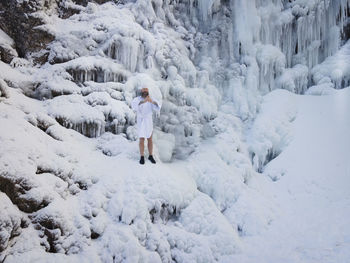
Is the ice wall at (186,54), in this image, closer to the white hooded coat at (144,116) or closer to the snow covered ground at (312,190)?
the white hooded coat at (144,116)

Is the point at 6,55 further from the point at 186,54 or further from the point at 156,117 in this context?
the point at 186,54

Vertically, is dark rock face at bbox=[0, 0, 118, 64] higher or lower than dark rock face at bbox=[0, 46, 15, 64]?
higher

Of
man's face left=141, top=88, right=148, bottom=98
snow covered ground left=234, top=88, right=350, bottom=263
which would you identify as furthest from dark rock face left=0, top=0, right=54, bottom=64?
snow covered ground left=234, top=88, right=350, bottom=263

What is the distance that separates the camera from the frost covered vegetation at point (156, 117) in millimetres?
4402

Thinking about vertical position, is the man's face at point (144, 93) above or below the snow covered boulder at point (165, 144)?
above

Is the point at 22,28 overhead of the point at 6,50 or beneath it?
overhead

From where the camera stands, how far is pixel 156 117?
750 centimetres

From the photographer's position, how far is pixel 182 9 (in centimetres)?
1027

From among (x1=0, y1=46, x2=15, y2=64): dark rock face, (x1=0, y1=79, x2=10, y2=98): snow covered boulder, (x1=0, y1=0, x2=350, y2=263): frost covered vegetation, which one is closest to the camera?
(x1=0, y1=0, x2=350, y2=263): frost covered vegetation

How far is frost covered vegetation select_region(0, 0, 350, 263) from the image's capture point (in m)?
4.40

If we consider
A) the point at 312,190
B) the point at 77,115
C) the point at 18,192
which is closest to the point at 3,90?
the point at 77,115

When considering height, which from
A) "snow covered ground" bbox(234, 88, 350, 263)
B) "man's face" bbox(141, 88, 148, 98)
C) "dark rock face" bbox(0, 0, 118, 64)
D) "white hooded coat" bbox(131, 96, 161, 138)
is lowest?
"snow covered ground" bbox(234, 88, 350, 263)

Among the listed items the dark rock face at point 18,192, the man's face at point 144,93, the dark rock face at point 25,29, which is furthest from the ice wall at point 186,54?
the dark rock face at point 18,192

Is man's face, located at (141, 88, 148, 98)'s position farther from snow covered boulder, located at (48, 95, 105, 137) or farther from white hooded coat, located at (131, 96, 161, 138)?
snow covered boulder, located at (48, 95, 105, 137)
